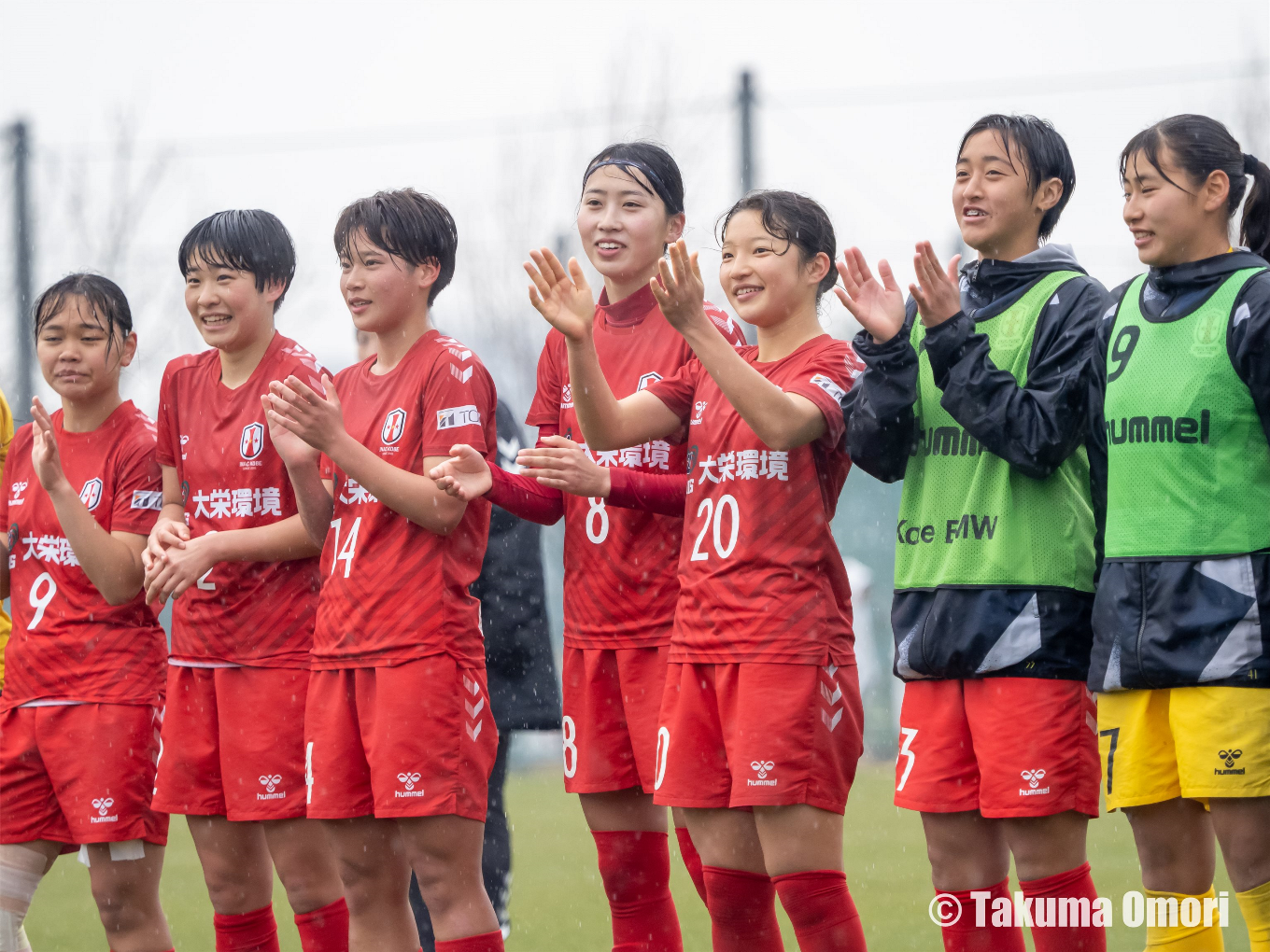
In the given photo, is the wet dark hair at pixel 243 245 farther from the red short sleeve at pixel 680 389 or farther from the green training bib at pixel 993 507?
the green training bib at pixel 993 507

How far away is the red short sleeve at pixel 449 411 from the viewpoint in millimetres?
3377

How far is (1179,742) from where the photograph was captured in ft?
8.88

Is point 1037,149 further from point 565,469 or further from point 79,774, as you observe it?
point 79,774

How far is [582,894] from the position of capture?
5.83m

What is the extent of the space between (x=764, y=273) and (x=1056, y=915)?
155 cm

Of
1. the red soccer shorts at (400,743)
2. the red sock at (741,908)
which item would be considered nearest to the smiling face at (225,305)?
the red soccer shorts at (400,743)

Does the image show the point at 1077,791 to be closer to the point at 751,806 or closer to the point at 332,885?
the point at 751,806

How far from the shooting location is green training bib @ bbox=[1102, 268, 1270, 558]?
2.73 metres

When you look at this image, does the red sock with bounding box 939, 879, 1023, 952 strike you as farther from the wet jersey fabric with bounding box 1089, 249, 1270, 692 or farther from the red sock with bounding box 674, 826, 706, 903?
the red sock with bounding box 674, 826, 706, 903

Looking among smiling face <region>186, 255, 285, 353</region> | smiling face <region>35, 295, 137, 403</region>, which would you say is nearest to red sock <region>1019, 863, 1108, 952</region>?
smiling face <region>186, 255, 285, 353</region>

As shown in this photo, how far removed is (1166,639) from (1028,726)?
0.34m

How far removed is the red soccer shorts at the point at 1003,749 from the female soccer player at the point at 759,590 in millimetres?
197

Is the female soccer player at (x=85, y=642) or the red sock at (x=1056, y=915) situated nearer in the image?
the red sock at (x=1056, y=915)

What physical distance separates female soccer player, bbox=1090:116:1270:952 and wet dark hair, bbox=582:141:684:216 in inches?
48.2
